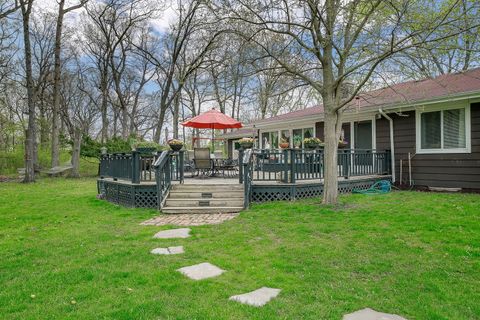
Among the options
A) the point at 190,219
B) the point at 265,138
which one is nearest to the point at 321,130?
the point at 265,138

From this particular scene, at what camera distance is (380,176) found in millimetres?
10086

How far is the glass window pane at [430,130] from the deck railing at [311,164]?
1.18 m

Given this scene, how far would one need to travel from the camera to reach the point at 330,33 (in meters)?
6.61

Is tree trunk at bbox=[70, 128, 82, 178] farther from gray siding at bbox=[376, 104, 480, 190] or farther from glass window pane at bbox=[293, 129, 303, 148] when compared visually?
gray siding at bbox=[376, 104, 480, 190]

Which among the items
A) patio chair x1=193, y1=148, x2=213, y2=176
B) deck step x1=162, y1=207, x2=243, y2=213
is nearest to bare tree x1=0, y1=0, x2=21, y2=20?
patio chair x1=193, y1=148, x2=213, y2=176

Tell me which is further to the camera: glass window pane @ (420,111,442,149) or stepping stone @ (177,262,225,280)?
glass window pane @ (420,111,442,149)

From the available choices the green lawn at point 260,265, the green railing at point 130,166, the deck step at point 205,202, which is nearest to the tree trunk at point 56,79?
the green railing at point 130,166

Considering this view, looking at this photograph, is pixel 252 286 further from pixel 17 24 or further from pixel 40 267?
pixel 17 24

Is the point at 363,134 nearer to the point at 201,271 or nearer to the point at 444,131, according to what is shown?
the point at 444,131

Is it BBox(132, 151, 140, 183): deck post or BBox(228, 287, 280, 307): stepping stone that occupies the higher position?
BBox(132, 151, 140, 183): deck post

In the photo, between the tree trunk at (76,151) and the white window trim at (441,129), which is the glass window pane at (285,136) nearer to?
the white window trim at (441,129)

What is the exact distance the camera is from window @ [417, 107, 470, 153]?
8.65 meters

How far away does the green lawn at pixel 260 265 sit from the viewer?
8.78 ft

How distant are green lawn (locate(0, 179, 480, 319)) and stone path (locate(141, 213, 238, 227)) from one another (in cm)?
33
